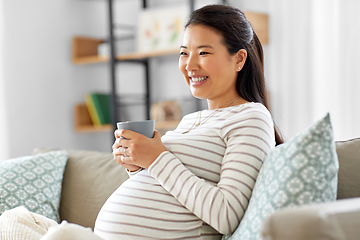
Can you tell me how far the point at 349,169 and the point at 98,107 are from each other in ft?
7.75

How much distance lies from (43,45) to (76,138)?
723 mm

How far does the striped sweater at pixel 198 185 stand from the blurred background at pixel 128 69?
84 cm

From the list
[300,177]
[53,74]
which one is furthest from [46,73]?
[300,177]

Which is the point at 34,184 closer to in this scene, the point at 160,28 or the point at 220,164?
the point at 220,164

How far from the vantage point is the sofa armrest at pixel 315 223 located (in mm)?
620

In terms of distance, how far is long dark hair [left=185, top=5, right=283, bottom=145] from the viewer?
120 cm

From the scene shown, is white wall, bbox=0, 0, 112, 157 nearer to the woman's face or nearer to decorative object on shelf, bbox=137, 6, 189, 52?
decorative object on shelf, bbox=137, 6, 189, 52

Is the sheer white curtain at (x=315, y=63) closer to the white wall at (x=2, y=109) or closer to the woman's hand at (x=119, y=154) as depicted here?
the woman's hand at (x=119, y=154)

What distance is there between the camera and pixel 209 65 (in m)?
1.20

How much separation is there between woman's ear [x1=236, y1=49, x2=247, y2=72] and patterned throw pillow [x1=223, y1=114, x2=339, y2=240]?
374 millimetres

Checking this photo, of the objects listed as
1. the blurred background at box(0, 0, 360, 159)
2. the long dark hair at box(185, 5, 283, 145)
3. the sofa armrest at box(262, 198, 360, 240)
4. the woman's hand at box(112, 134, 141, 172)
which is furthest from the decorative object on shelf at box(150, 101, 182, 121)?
the sofa armrest at box(262, 198, 360, 240)

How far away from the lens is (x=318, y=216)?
0.62 meters

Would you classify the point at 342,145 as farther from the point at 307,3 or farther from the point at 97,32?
the point at 97,32

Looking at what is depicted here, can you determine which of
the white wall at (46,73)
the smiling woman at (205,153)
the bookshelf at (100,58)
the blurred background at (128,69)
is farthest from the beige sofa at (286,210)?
the white wall at (46,73)
